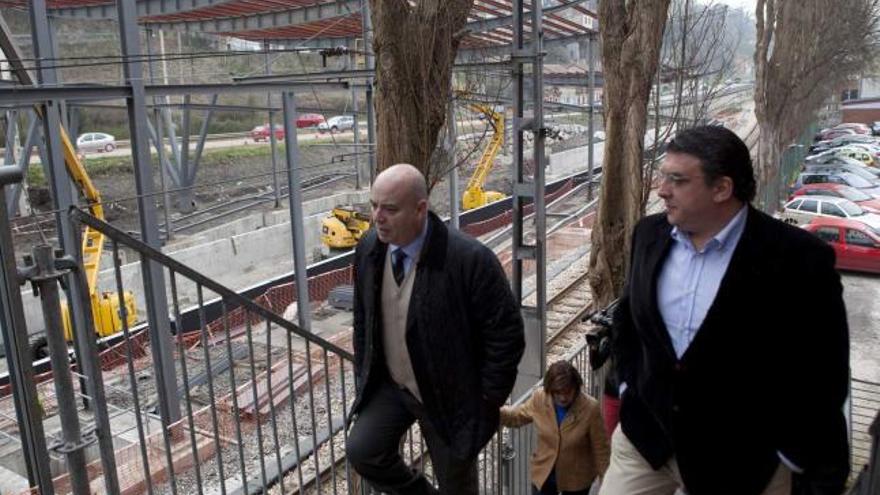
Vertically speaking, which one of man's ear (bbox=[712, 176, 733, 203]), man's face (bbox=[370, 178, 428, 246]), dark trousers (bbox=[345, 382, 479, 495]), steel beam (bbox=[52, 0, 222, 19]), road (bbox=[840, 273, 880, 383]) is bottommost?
road (bbox=[840, 273, 880, 383])

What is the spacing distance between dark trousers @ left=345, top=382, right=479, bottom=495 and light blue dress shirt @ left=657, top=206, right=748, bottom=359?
3.52 ft

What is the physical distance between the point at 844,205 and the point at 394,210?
17693mm

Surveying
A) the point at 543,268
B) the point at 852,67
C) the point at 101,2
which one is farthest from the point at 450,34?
the point at 852,67

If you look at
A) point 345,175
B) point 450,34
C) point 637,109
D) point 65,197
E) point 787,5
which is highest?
point 787,5

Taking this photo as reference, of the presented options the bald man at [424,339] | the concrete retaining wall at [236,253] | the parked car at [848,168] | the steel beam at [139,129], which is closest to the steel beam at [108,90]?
the steel beam at [139,129]

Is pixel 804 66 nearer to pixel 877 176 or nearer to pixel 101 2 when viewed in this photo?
pixel 877 176

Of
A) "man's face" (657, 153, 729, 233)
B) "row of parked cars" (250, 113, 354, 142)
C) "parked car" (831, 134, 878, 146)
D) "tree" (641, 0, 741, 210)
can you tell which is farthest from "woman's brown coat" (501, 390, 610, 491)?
"row of parked cars" (250, 113, 354, 142)

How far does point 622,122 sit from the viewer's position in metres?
7.12

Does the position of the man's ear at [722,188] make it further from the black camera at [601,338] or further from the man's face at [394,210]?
the man's face at [394,210]

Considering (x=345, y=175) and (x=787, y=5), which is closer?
→ (x=787, y=5)

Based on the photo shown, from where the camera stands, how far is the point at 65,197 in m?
10.3

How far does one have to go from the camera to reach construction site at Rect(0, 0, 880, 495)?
218 centimetres

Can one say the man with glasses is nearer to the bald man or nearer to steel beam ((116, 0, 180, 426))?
the bald man

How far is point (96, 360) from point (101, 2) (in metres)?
20.3
